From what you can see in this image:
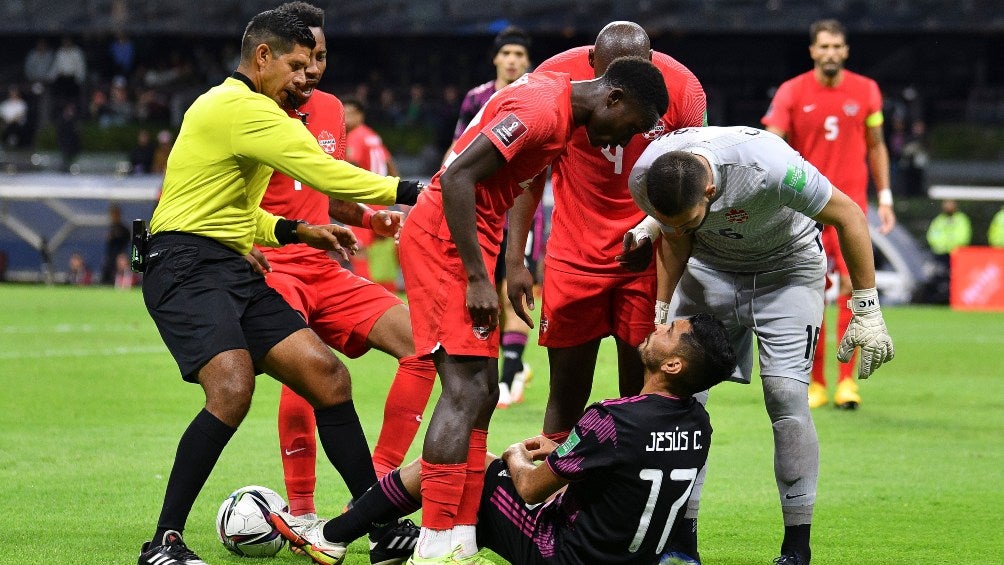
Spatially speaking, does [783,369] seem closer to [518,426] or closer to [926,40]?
[518,426]

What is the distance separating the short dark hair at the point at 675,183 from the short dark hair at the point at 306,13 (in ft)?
5.57

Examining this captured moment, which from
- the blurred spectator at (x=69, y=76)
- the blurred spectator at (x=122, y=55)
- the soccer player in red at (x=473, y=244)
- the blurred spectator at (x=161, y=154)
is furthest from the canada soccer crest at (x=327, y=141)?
the blurred spectator at (x=122, y=55)

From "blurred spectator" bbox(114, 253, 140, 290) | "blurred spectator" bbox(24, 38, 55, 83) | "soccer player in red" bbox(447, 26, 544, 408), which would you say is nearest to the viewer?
"soccer player in red" bbox(447, 26, 544, 408)

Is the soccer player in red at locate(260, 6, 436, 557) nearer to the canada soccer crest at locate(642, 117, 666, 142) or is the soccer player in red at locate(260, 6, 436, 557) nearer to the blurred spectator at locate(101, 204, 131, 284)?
the canada soccer crest at locate(642, 117, 666, 142)

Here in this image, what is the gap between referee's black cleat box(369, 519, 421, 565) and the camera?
550cm

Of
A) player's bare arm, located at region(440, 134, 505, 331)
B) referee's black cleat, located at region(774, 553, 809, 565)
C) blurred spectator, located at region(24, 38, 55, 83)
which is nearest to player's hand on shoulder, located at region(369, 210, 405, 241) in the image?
player's bare arm, located at region(440, 134, 505, 331)

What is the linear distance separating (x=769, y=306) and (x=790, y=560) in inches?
40.4

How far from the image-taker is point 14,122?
30.3 meters

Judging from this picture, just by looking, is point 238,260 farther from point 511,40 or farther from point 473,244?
point 511,40

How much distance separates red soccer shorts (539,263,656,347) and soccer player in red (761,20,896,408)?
439 cm

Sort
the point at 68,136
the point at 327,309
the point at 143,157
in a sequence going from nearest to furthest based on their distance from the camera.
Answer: the point at 327,309
the point at 143,157
the point at 68,136

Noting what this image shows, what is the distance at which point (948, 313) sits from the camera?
65.7 ft

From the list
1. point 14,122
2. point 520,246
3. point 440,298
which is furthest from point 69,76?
point 440,298

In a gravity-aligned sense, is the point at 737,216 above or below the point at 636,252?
above
